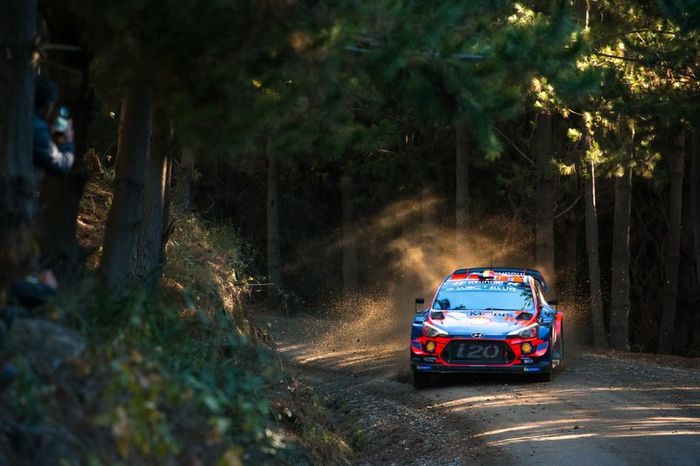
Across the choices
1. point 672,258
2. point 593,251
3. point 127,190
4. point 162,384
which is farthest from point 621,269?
point 162,384

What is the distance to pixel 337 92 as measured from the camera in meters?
9.43

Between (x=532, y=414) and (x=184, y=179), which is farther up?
(x=184, y=179)

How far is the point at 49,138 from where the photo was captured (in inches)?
294

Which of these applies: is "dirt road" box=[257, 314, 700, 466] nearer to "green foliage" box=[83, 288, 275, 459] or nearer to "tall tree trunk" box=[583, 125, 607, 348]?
"green foliage" box=[83, 288, 275, 459]

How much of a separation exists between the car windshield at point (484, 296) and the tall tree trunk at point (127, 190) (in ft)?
27.1

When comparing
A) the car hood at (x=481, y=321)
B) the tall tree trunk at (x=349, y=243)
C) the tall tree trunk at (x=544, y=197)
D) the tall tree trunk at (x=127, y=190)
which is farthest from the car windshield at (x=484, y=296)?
the tall tree trunk at (x=349, y=243)

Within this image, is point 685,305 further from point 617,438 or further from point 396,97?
point 396,97

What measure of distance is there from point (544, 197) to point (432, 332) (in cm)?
1399

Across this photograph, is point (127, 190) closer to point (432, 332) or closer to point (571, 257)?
point (432, 332)

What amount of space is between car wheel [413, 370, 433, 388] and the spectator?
34.0 feet

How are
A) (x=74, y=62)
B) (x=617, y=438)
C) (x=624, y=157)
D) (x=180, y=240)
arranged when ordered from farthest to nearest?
(x=624, y=157)
(x=180, y=240)
(x=617, y=438)
(x=74, y=62)

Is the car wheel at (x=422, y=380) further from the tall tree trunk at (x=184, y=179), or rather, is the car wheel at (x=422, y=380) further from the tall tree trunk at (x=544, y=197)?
the tall tree trunk at (x=544, y=197)

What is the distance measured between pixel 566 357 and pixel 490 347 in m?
5.74

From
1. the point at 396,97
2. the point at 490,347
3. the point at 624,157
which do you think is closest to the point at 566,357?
the point at 490,347
